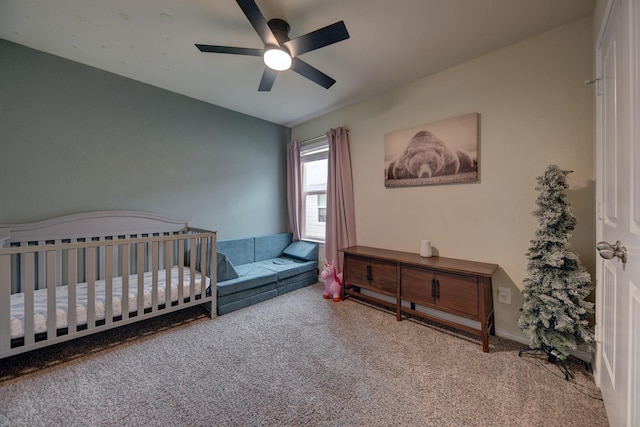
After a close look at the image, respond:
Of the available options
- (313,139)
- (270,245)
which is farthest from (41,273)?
(313,139)

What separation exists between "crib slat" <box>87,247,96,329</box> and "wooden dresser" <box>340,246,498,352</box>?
2.25m

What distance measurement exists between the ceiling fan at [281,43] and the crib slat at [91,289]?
1737 millimetres

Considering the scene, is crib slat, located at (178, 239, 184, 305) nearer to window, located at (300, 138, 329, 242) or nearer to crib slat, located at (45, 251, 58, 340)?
crib slat, located at (45, 251, 58, 340)

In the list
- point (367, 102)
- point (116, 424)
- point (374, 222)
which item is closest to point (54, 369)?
point (116, 424)

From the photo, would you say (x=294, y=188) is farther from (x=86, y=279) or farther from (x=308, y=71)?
(x=86, y=279)

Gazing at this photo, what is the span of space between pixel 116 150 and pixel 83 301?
1526 mm

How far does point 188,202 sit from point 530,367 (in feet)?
11.9

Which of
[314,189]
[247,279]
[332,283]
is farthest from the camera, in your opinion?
[314,189]

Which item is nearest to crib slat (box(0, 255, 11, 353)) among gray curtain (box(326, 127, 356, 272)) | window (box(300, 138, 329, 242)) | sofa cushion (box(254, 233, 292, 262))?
sofa cushion (box(254, 233, 292, 262))

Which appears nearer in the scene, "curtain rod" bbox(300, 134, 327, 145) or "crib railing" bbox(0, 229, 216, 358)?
"crib railing" bbox(0, 229, 216, 358)

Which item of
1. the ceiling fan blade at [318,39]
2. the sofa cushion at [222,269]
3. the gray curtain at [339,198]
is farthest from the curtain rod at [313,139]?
the sofa cushion at [222,269]

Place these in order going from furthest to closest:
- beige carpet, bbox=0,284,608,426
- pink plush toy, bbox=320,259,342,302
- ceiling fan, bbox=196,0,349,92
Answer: pink plush toy, bbox=320,259,342,302, ceiling fan, bbox=196,0,349,92, beige carpet, bbox=0,284,608,426

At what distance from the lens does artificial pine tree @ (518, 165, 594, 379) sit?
159cm

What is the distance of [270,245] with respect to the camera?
12.3 feet
